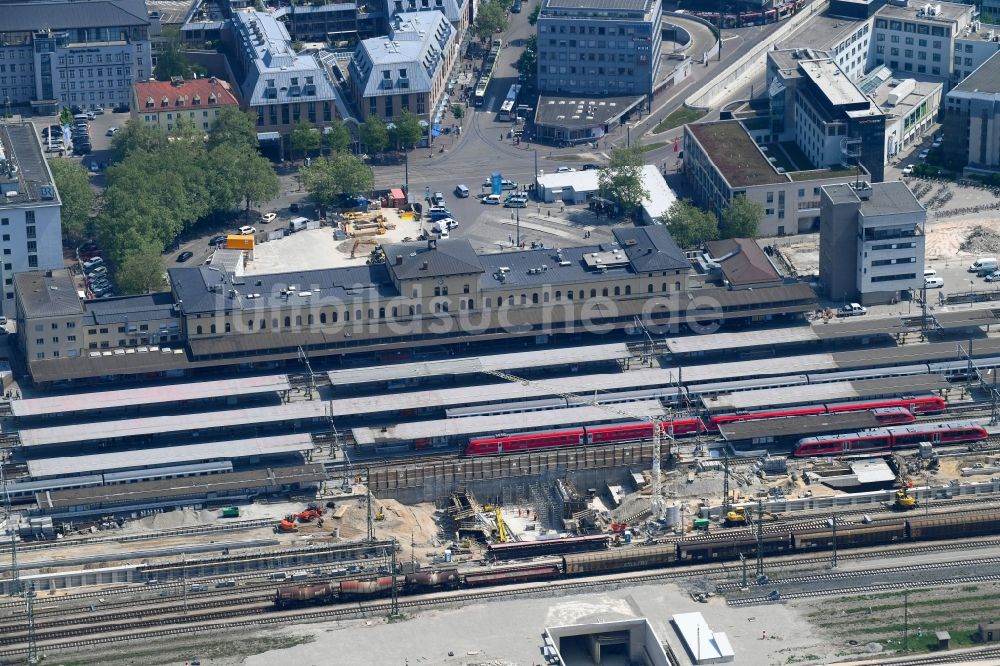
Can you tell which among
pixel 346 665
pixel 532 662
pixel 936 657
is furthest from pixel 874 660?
pixel 346 665

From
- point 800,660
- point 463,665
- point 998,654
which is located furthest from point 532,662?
point 998,654

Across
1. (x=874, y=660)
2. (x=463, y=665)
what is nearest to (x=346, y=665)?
(x=463, y=665)

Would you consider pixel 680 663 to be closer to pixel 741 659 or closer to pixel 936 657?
pixel 741 659

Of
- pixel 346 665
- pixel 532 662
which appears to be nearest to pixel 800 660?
pixel 532 662

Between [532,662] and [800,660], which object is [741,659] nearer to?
[800,660]

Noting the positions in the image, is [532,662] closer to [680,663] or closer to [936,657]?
[680,663]

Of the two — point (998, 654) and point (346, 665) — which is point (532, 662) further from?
point (998, 654)
